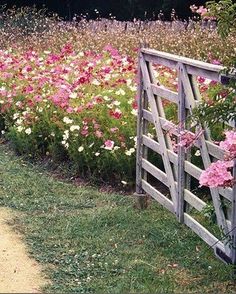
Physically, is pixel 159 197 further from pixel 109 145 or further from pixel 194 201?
pixel 109 145

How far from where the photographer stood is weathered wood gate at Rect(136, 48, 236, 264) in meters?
4.59

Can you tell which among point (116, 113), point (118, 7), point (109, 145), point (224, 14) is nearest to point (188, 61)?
point (224, 14)

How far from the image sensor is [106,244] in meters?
5.29

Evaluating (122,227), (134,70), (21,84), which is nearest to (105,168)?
(122,227)

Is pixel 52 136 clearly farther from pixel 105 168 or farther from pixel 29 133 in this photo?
pixel 105 168

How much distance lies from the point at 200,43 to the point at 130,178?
5770mm

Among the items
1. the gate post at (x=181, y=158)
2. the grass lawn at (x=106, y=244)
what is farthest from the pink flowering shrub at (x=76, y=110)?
the gate post at (x=181, y=158)

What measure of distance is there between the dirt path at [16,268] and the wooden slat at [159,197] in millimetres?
1179

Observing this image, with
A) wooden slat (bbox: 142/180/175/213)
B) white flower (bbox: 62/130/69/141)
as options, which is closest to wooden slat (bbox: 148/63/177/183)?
wooden slat (bbox: 142/180/175/213)

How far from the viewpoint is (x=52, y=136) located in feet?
26.6

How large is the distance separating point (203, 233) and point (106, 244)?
732 millimetres

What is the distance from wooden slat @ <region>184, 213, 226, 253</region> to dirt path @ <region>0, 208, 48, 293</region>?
1115 mm

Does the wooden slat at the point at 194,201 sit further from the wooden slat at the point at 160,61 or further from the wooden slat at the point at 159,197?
the wooden slat at the point at 160,61

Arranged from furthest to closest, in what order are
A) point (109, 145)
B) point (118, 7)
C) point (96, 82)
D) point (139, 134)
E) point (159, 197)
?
1. point (118, 7)
2. point (96, 82)
3. point (109, 145)
4. point (139, 134)
5. point (159, 197)
